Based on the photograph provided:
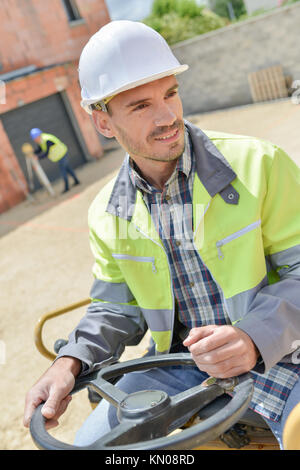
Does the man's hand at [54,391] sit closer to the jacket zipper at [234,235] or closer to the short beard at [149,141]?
the jacket zipper at [234,235]

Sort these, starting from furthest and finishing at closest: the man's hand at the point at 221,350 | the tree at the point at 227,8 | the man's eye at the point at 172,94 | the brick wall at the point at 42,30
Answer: the tree at the point at 227,8 < the brick wall at the point at 42,30 < the man's eye at the point at 172,94 < the man's hand at the point at 221,350

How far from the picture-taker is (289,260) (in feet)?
5.24

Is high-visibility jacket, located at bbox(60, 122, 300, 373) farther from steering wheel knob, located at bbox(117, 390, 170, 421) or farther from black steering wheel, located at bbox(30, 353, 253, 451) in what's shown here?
steering wheel knob, located at bbox(117, 390, 170, 421)

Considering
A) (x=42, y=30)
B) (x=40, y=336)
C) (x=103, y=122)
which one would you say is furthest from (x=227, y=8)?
(x=40, y=336)

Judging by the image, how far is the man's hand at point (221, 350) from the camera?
1.34 m

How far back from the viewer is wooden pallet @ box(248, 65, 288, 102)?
1217 centimetres

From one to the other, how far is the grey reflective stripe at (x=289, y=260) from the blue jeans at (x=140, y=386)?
0.50m

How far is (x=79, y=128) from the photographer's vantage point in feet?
47.9

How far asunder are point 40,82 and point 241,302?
12770 millimetres

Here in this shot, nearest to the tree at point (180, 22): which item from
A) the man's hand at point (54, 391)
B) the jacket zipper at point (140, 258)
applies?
the jacket zipper at point (140, 258)

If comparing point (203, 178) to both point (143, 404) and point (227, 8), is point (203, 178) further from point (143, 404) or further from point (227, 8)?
point (227, 8)

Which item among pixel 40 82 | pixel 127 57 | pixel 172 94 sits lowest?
pixel 40 82

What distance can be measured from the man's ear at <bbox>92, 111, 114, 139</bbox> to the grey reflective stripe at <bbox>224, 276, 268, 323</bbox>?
786 millimetres

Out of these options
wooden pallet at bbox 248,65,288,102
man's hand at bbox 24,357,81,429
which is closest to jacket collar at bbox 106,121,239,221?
man's hand at bbox 24,357,81,429
